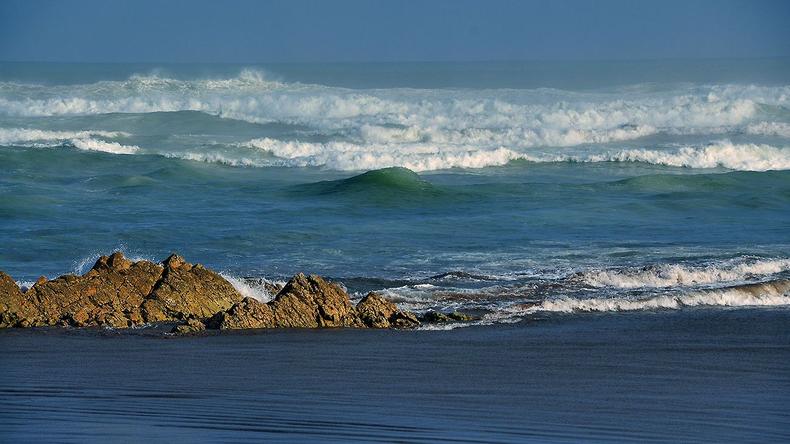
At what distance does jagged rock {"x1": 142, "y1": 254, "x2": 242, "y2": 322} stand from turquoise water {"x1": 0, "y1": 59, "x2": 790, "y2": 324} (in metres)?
1.06

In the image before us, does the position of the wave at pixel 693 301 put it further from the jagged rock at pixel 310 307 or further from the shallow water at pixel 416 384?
the jagged rock at pixel 310 307

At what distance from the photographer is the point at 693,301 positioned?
13578mm

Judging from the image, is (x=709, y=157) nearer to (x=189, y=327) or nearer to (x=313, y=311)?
(x=313, y=311)

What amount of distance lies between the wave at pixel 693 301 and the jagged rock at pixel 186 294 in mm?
3151

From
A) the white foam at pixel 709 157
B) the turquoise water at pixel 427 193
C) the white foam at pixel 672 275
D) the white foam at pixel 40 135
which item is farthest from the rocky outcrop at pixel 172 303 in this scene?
the white foam at pixel 40 135

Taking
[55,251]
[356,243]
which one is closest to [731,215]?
[356,243]

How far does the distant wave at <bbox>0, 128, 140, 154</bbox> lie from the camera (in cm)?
3497

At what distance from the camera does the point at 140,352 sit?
34.2 feet

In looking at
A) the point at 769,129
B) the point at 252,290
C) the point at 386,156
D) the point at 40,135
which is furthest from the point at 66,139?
the point at 252,290

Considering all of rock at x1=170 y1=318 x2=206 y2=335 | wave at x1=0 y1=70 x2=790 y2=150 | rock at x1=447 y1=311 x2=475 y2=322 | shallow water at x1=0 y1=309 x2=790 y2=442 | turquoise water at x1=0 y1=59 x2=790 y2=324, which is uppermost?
wave at x1=0 y1=70 x2=790 y2=150

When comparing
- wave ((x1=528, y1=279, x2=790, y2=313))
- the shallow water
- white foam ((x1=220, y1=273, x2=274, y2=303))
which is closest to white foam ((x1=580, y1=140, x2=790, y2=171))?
wave ((x1=528, y1=279, x2=790, y2=313))

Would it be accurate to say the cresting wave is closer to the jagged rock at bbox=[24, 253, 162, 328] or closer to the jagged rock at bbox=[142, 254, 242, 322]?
the jagged rock at bbox=[142, 254, 242, 322]

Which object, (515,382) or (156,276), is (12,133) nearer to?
(156,276)

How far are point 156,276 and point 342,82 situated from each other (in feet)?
248
